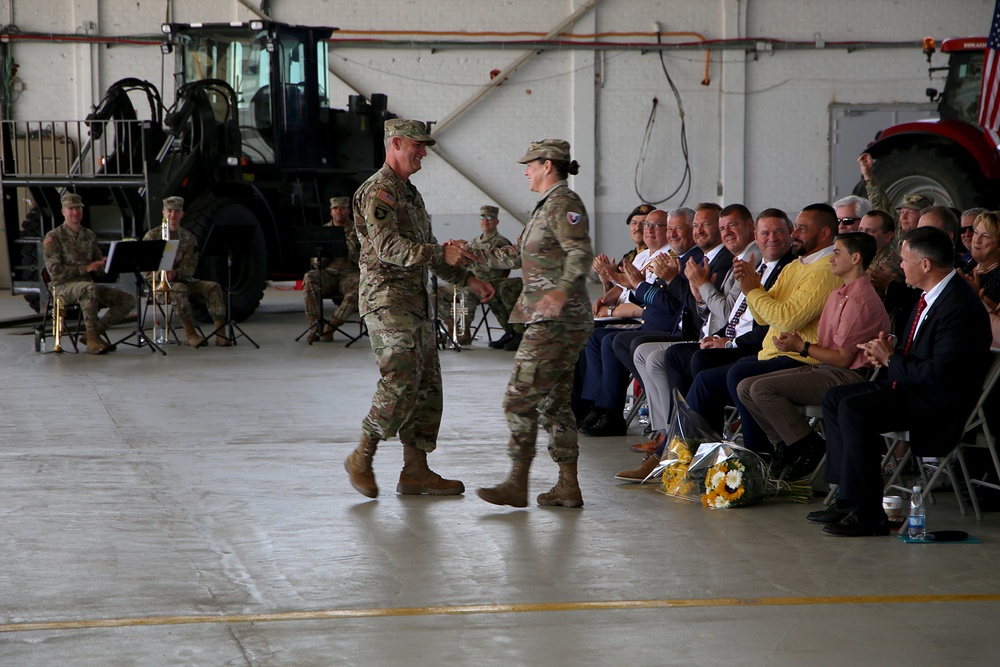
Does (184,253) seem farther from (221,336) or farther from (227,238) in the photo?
(227,238)

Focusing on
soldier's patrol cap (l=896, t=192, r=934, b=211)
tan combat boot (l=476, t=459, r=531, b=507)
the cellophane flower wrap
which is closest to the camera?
tan combat boot (l=476, t=459, r=531, b=507)

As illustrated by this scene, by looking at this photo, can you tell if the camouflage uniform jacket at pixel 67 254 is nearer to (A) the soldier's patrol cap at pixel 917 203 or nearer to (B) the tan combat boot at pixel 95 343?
(B) the tan combat boot at pixel 95 343

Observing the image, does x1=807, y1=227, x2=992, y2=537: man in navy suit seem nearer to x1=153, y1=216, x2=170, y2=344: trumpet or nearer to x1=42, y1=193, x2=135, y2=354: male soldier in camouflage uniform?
x1=42, y1=193, x2=135, y2=354: male soldier in camouflage uniform

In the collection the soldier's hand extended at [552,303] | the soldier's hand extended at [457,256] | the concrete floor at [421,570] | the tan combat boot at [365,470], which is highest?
the soldier's hand extended at [457,256]

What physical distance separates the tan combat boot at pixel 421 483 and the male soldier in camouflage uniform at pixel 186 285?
6323 millimetres

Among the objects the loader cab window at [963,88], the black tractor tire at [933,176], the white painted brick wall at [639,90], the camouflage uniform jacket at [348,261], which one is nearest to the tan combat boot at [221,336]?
the camouflage uniform jacket at [348,261]

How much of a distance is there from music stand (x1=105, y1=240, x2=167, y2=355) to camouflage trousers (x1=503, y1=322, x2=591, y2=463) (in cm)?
627

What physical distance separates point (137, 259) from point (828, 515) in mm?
7504

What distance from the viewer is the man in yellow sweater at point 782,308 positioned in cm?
562

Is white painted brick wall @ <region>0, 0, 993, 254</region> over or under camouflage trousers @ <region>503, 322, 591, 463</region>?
over

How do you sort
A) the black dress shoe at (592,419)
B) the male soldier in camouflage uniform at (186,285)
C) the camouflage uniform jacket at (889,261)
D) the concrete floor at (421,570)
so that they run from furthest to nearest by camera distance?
1. the male soldier in camouflage uniform at (186,285)
2. the black dress shoe at (592,419)
3. the camouflage uniform jacket at (889,261)
4. the concrete floor at (421,570)

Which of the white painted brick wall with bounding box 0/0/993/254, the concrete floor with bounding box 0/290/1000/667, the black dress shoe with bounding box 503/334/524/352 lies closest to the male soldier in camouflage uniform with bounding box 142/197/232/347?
the black dress shoe with bounding box 503/334/524/352

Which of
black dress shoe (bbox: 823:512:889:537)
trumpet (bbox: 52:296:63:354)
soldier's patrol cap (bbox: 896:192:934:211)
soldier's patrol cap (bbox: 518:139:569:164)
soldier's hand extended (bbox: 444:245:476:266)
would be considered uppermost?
soldier's patrol cap (bbox: 518:139:569:164)

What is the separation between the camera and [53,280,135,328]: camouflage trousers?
36.0 feet
